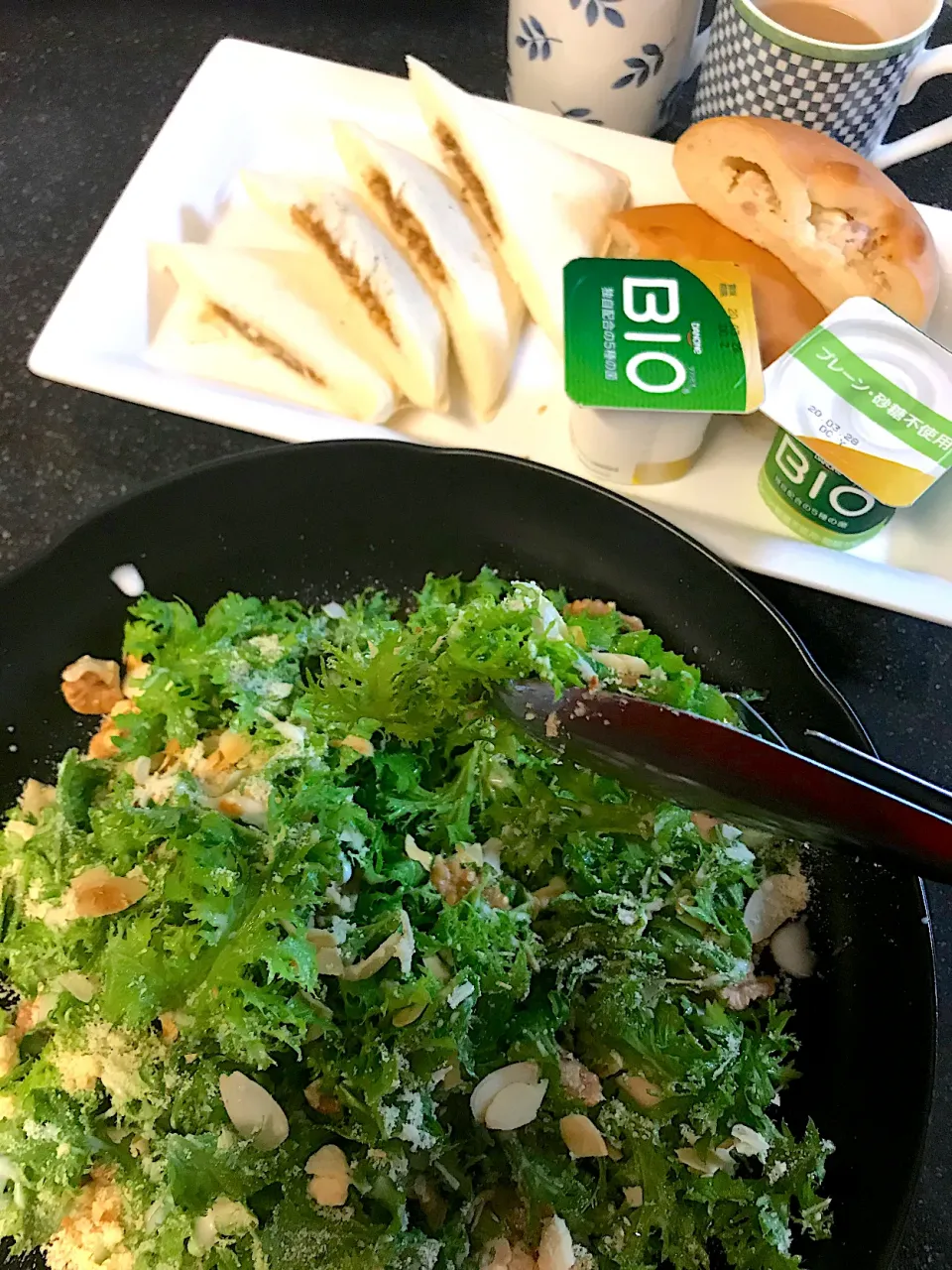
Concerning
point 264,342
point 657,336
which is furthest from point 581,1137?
point 264,342

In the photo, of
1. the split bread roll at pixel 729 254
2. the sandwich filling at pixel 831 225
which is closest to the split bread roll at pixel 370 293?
the split bread roll at pixel 729 254

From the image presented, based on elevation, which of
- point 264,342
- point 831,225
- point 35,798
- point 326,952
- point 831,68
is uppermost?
point 831,68

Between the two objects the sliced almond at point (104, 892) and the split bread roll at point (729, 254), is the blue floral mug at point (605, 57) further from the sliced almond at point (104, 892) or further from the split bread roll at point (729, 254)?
the sliced almond at point (104, 892)

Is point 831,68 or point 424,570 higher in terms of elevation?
point 831,68

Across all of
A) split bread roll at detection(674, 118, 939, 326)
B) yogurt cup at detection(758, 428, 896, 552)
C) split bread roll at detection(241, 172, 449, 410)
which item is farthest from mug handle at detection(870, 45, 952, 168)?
split bread roll at detection(241, 172, 449, 410)

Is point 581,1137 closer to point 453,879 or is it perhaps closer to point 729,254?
point 453,879

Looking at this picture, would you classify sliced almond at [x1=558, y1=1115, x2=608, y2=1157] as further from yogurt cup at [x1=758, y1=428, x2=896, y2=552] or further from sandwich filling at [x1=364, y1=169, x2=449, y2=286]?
sandwich filling at [x1=364, y1=169, x2=449, y2=286]
